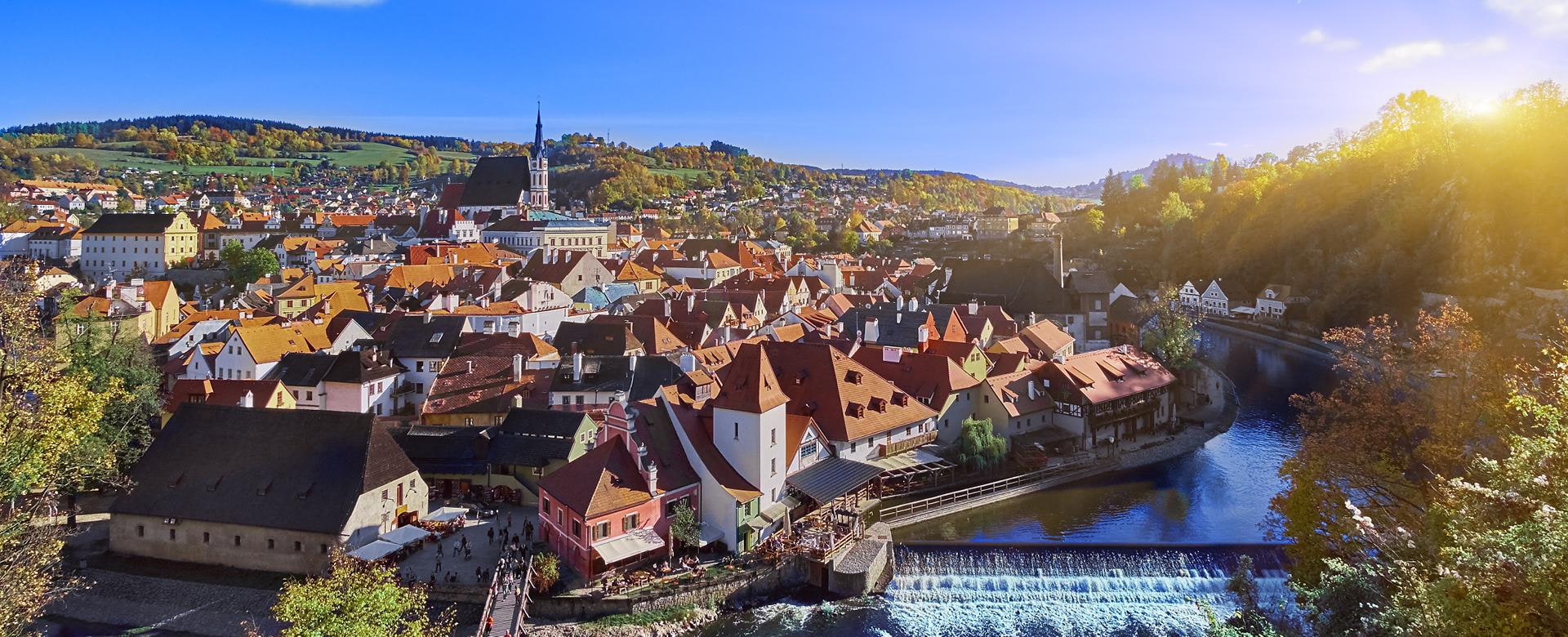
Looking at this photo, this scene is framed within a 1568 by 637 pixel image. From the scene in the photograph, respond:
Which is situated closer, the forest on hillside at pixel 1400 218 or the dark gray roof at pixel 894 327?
the dark gray roof at pixel 894 327

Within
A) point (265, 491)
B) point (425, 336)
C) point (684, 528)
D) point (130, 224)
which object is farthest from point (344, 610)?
point (130, 224)

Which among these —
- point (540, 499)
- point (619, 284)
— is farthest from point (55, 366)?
point (619, 284)

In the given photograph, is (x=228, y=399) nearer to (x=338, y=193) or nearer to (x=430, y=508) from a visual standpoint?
(x=430, y=508)

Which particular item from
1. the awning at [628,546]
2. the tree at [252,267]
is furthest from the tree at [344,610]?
the tree at [252,267]

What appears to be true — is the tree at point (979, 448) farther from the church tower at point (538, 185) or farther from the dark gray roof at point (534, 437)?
the church tower at point (538, 185)

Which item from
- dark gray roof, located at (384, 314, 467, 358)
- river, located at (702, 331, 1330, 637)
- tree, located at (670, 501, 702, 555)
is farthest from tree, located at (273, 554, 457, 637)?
dark gray roof, located at (384, 314, 467, 358)

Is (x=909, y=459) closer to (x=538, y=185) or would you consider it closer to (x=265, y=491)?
(x=265, y=491)
